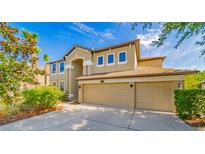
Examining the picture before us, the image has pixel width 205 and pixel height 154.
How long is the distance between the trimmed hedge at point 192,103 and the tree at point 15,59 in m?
8.41

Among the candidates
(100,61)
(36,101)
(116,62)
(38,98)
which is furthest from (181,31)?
(36,101)

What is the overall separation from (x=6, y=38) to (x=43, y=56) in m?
2.83

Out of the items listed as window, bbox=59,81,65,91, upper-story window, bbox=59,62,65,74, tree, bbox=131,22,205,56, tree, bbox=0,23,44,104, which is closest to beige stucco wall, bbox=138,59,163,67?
tree, bbox=131,22,205,56

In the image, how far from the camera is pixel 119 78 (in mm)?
10195

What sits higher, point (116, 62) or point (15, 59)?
point (116, 62)

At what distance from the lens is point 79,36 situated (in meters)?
10.7

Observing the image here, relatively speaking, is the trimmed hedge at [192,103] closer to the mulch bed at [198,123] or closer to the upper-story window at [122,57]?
the mulch bed at [198,123]

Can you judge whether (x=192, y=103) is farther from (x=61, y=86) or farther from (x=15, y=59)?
(x=61, y=86)

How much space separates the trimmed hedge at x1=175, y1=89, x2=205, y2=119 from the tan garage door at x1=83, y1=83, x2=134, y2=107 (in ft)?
12.6

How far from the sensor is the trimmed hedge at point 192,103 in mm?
5820

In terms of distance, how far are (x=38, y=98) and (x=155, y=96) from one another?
866cm

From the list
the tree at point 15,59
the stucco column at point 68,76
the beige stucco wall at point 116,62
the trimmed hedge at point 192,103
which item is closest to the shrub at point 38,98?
the tree at point 15,59
